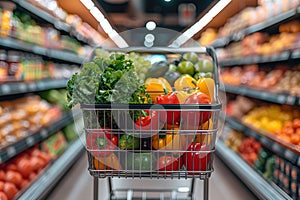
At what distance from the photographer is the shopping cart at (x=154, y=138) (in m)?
1.31

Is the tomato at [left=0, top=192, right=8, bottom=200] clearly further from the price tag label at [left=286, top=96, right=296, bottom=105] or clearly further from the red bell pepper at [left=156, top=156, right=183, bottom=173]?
the price tag label at [left=286, top=96, right=296, bottom=105]

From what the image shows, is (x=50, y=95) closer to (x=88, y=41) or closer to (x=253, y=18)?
(x=88, y=41)

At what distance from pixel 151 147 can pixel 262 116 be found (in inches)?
122

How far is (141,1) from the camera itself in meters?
8.95

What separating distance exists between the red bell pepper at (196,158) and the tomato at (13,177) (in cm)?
183

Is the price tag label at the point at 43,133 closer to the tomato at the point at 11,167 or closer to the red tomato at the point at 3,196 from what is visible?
the tomato at the point at 11,167

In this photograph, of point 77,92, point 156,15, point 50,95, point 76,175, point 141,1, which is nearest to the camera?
point 77,92

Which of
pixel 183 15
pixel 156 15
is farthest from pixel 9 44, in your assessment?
pixel 156 15

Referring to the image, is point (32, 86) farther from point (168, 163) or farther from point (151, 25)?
point (151, 25)

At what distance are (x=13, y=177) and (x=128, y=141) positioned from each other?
180 centimetres

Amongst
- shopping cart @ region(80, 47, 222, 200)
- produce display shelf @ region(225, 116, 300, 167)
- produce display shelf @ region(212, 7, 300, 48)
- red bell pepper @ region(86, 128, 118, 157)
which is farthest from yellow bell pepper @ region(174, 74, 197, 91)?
produce display shelf @ region(212, 7, 300, 48)

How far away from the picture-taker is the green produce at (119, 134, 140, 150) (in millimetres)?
1322

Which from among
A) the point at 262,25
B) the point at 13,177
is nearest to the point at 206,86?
the point at 13,177

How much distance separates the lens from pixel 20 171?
3.04 meters
